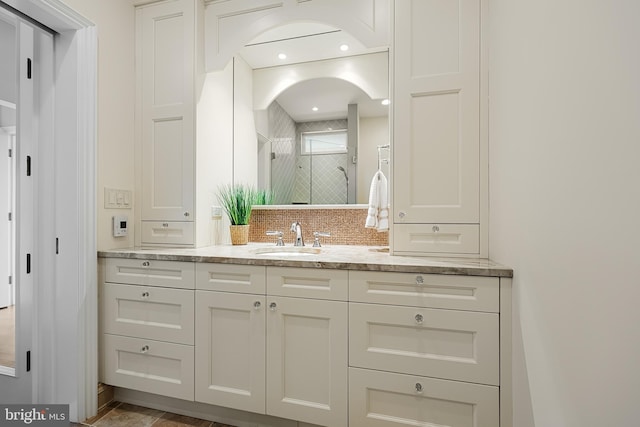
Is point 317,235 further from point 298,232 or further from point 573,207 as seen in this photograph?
point 573,207

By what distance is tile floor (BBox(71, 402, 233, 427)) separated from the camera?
157 cm

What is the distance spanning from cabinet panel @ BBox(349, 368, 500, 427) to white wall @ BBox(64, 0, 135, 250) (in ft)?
5.32

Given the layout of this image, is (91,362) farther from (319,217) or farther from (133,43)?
(133,43)

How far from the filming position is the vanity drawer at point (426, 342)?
121 cm

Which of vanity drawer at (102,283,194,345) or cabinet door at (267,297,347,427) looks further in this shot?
vanity drawer at (102,283,194,345)

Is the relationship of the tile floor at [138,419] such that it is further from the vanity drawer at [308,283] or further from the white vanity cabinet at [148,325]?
the vanity drawer at [308,283]

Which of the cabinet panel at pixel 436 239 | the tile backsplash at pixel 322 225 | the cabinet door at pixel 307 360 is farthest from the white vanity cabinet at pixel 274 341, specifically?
the tile backsplash at pixel 322 225

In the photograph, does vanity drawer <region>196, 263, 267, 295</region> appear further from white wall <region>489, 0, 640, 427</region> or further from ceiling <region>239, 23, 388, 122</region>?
ceiling <region>239, 23, 388, 122</region>

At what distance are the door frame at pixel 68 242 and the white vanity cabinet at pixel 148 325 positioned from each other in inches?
3.2

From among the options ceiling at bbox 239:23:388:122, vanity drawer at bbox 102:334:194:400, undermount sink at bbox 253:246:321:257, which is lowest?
vanity drawer at bbox 102:334:194:400

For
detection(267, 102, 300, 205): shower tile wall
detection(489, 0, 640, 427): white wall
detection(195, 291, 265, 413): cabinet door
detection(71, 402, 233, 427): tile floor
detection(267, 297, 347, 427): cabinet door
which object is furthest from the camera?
detection(267, 102, 300, 205): shower tile wall

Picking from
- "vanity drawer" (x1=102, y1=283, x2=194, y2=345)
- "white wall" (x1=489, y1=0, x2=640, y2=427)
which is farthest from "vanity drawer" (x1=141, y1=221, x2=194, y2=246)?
"white wall" (x1=489, y1=0, x2=640, y2=427)

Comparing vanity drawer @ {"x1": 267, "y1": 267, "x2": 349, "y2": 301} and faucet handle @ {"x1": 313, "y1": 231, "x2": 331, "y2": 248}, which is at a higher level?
faucet handle @ {"x1": 313, "y1": 231, "x2": 331, "y2": 248}

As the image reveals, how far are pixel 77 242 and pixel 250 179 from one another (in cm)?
116
